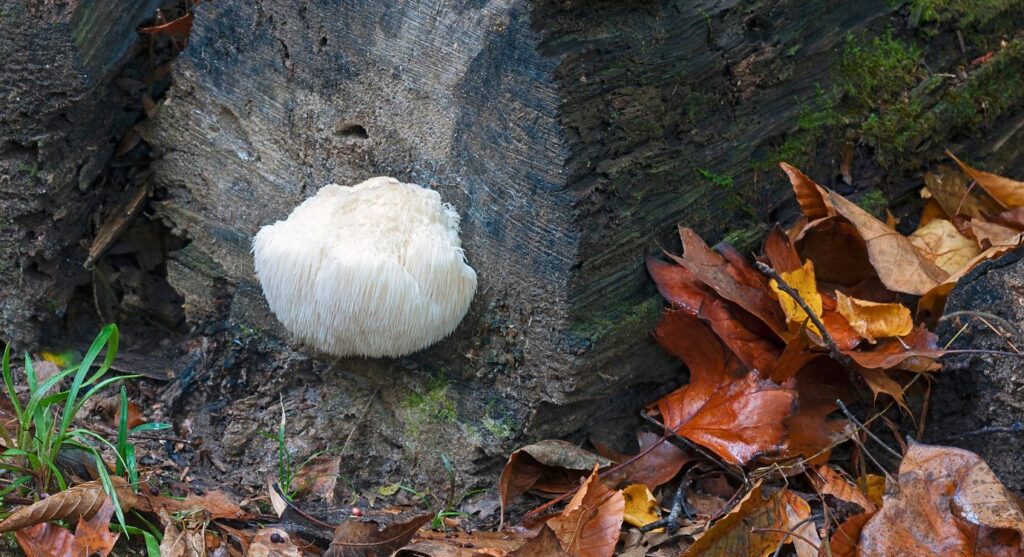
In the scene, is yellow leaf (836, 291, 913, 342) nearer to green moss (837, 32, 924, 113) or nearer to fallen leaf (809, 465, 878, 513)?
fallen leaf (809, 465, 878, 513)

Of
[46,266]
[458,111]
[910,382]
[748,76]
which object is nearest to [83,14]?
[46,266]

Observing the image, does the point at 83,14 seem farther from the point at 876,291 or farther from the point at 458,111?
the point at 876,291

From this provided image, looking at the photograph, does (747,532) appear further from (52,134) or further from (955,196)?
(52,134)

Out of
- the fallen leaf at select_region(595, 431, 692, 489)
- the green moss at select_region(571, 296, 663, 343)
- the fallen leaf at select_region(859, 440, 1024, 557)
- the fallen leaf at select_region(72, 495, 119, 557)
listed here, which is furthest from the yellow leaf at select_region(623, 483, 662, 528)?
the fallen leaf at select_region(72, 495, 119, 557)

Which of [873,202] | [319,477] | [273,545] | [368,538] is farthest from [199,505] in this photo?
[873,202]

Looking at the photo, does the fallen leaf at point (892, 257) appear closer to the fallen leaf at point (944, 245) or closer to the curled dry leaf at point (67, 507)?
the fallen leaf at point (944, 245)

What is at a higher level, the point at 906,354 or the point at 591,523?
the point at 906,354
